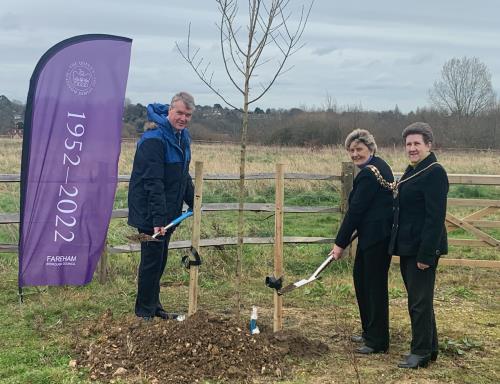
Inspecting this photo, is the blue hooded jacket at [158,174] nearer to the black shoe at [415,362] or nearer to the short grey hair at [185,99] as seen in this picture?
the short grey hair at [185,99]

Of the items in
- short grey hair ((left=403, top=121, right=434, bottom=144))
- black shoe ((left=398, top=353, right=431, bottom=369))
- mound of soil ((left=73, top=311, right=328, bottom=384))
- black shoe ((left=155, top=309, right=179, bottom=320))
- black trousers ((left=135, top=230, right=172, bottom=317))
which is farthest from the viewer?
black shoe ((left=155, top=309, right=179, bottom=320))

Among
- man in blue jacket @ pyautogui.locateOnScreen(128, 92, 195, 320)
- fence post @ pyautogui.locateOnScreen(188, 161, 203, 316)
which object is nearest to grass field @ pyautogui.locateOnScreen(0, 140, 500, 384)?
man in blue jacket @ pyautogui.locateOnScreen(128, 92, 195, 320)

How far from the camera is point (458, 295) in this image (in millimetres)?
6566

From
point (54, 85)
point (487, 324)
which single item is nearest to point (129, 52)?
point (54, 85)

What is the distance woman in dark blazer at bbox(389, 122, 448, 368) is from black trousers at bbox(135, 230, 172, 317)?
6.92 ft

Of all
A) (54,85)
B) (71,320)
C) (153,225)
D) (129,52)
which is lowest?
(71,320)

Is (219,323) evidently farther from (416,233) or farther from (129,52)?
(129,52)

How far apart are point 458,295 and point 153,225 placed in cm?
389

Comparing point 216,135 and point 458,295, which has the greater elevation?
point 216,135

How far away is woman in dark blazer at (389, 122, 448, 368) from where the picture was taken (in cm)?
402

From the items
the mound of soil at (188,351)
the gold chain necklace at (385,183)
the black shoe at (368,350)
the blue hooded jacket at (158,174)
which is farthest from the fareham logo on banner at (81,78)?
the black shoe at (368,350)

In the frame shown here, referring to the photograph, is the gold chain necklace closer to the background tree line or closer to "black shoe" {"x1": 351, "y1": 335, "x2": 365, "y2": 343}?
"black shoe" {"x1": 351, "y1": 335, "x2": 365, "y2": 343}

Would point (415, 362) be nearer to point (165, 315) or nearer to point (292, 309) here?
point (292, 309)

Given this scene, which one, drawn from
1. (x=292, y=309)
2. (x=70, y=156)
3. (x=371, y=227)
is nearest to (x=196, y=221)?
(x=371, y=227)
